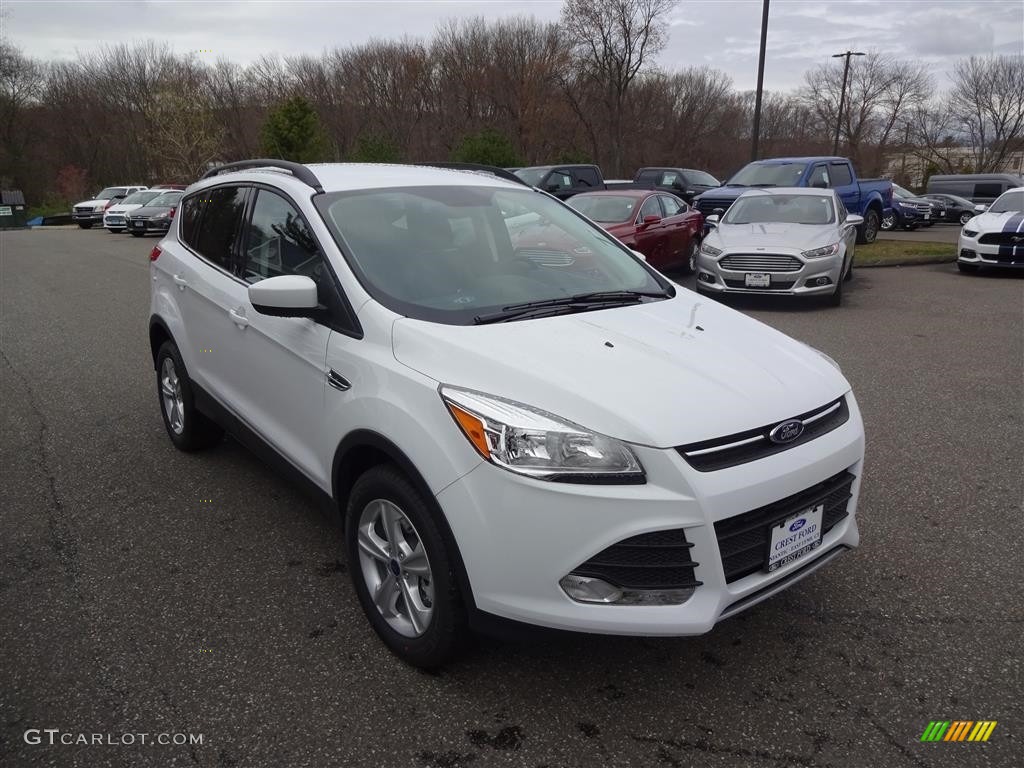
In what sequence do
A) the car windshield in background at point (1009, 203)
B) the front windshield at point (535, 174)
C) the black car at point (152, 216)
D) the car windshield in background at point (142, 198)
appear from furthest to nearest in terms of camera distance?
the car windshield in background at point (142, 198) < the black car at point (152, 216) < the front windshield at point (535, 174) < the car windshield in background at point (1009, 203)

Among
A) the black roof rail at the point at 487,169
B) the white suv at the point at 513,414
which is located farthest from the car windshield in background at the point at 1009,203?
the white suv at the point at 513,414

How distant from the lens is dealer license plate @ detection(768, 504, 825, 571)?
2521mm

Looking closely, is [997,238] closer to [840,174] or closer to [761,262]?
[840,174]

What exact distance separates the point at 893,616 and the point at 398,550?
2.04 metres

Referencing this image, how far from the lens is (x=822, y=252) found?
33.1 feet

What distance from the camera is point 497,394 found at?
2453 millimetres

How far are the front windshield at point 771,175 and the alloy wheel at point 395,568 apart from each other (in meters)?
14.6

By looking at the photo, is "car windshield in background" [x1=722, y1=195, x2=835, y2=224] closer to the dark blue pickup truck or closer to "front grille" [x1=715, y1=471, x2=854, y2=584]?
the dark blue pickup truck

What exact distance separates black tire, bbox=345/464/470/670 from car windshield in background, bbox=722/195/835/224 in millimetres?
9792

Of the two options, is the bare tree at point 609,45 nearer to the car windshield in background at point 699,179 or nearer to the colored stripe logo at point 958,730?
the car windshield in background at point 699,179

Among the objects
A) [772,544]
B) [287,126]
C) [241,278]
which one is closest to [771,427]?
[772,544]

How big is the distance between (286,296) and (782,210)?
1000 cm

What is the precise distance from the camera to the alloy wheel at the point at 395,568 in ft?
8.95

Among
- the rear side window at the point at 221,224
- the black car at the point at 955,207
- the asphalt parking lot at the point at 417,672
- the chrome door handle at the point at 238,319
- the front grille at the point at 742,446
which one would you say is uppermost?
the rear side window at the point at 221,224
